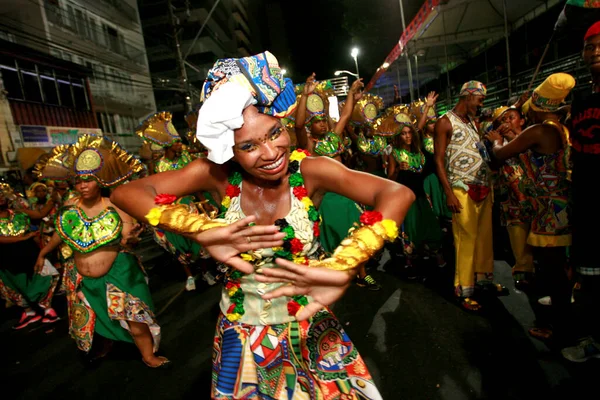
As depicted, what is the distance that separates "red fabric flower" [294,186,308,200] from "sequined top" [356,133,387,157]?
18.5 feet

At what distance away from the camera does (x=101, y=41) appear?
24.1m

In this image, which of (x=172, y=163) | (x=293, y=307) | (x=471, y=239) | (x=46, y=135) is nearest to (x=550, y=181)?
(x=471, y=239)

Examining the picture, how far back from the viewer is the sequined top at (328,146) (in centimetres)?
445

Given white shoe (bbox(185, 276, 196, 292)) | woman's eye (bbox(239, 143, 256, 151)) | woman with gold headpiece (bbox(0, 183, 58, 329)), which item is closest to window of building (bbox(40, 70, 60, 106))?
woman with gold headpiece (bbox(0, 183, 58, 329))

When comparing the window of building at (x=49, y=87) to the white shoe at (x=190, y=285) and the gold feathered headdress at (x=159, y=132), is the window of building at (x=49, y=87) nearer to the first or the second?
the gold feathered headdress at (x=159, y=132)

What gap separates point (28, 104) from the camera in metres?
17.0

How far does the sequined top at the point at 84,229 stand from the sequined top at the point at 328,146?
2.61 meters

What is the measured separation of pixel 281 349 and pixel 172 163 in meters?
5.31

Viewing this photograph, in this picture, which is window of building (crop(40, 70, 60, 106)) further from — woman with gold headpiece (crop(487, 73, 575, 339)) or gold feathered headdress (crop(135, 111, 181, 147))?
woman with gold headpiece (crop(487, 73, 575, 339))

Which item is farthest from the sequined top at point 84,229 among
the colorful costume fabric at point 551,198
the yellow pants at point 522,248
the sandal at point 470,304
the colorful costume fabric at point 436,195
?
the yellow pants at point 522,248

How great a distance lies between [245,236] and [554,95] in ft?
9.85

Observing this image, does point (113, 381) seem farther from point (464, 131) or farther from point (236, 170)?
point (464, 131)

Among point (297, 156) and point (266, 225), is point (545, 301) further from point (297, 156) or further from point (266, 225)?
point (266, 225)

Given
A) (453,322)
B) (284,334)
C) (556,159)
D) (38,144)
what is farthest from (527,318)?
(38,144)
